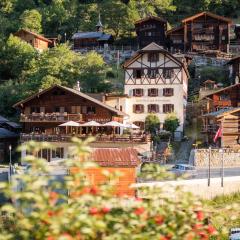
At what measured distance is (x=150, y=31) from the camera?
67.9 meters

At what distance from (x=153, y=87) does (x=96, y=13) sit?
34.9m

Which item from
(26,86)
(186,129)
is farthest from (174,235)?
(26,86)

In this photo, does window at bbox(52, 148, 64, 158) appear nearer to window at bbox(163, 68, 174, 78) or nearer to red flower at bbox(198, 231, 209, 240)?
window at bbox(163, 68, 174, 78)

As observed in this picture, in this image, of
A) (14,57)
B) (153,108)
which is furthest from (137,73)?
(14,57)

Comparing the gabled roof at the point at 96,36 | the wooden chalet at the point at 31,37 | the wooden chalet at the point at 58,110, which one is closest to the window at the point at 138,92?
the wooden chalet at the point at 58,110

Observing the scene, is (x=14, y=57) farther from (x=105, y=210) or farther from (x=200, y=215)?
(x=105, y=210)

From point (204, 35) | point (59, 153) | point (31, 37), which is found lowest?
point (59, 153)

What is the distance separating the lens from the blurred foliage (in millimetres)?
6105

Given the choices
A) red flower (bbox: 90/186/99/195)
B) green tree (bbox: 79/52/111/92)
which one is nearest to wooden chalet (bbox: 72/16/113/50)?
green tree (bbox: 79/52/111/92)

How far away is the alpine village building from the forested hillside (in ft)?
80.7

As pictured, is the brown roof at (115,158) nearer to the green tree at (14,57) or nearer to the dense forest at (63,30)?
the dense forest at (63,30)

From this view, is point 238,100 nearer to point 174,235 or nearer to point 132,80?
point 132,80

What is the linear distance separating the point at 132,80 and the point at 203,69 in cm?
1280

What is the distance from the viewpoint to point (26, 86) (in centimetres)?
5206
